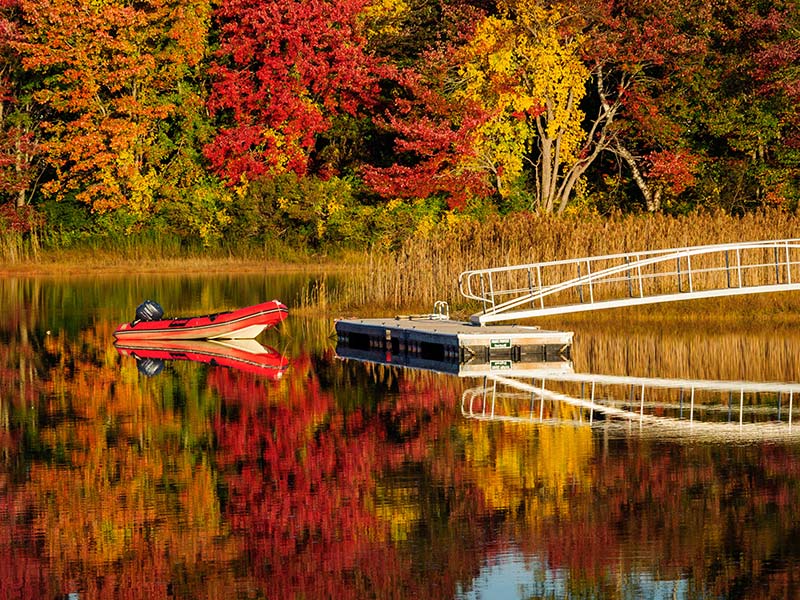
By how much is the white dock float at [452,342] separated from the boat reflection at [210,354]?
1.54m

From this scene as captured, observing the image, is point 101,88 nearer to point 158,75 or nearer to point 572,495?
point 158,75

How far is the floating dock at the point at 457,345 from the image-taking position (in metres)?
27.0

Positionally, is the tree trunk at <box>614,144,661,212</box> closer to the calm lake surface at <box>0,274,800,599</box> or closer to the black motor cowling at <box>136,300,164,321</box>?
the calm lake surface at <box>0,274,800,599</box>

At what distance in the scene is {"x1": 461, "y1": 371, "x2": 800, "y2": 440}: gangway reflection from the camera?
19.9m

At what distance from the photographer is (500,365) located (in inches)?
1051

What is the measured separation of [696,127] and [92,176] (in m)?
17.4

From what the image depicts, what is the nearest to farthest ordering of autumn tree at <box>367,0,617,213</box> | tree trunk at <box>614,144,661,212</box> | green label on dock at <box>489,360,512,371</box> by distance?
green label on dock at <box>489,360,512,371</box> < autumn tree at <box>367,0,617,213</box> < tree trunk at <box>614,144,661,212</box>

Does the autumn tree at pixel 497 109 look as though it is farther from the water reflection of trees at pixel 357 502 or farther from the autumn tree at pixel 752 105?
the water reflection of trees at pixel 357 502

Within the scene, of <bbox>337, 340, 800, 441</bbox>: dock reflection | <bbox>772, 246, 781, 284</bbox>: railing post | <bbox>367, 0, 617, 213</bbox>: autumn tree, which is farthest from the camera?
<bbox>367, 0, 617, 213</bbox>: autumn tree

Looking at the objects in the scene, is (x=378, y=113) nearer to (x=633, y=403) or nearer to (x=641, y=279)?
(x=641, y=279)

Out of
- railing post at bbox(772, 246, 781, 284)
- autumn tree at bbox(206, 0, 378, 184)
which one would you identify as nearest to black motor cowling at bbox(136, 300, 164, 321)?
railing post at bbox(772, 246, 781, 284)

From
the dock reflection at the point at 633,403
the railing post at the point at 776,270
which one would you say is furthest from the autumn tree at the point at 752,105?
the dock reflection at the point at 633,403

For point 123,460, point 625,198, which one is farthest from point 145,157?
point 123,460

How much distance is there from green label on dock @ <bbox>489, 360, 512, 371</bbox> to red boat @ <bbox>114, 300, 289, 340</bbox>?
5269mm
